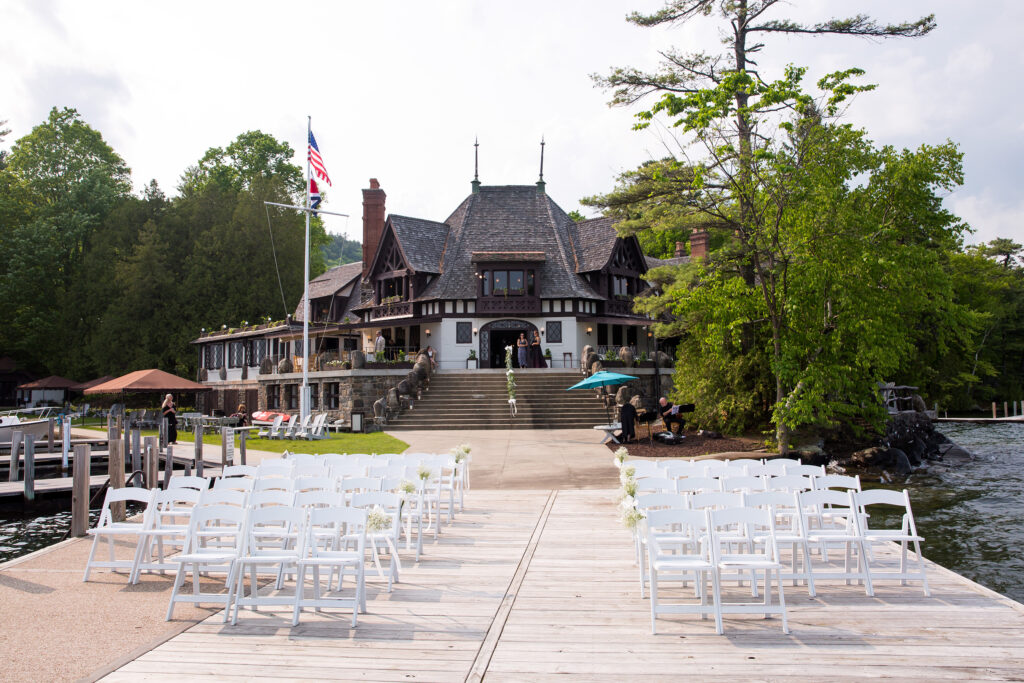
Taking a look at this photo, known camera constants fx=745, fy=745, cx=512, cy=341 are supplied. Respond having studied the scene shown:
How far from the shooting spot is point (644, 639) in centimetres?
586

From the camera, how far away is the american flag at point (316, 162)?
1084 inches

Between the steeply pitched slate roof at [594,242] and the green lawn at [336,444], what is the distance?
16721 mm

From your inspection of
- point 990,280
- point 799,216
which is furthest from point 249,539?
point 990,280

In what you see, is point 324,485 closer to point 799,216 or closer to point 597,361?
point 799,216

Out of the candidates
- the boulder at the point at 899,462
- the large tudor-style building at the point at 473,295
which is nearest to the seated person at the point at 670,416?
the boulder at the point at 899,462

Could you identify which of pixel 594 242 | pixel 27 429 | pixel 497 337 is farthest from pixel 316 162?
pixel 594 242

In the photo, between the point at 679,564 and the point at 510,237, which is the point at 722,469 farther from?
the point at 510,237

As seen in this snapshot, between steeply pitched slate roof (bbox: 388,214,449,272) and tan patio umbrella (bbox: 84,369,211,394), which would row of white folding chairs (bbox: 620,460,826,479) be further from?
steeply pitched slate roof (bbox: 388,214,449,272)

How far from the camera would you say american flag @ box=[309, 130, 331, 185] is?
27.5 m

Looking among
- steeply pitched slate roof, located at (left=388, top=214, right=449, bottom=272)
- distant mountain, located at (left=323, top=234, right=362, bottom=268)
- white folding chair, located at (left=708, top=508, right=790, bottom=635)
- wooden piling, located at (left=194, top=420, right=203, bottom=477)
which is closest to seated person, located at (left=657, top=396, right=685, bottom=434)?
wooden piling, located at (left=194, top=420, right=203, bottom=477)

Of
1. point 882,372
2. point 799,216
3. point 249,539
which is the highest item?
point 799,216

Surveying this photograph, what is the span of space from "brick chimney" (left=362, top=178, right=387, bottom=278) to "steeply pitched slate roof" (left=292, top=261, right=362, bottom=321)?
2.99 meters

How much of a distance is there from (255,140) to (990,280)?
55287 millimetres

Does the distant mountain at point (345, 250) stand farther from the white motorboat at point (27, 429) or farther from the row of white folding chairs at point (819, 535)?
the row of white folding chairs at point (819, 535)
